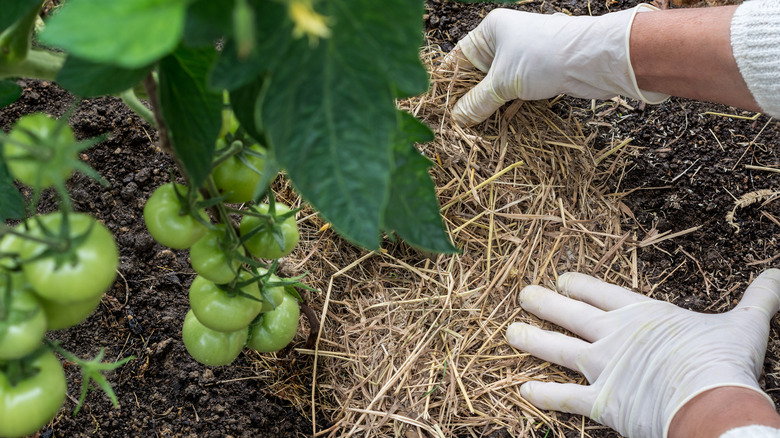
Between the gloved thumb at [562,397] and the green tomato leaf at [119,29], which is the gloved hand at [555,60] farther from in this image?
the green tomato leaf at [119,29]

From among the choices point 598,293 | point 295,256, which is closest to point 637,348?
point 598,293

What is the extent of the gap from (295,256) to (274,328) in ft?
1.87

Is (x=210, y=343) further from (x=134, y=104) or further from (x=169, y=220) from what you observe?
(x=134, y=104)

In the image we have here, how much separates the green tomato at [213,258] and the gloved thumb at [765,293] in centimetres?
138

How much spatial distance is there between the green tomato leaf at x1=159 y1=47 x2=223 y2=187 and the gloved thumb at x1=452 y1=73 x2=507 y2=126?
1120mm

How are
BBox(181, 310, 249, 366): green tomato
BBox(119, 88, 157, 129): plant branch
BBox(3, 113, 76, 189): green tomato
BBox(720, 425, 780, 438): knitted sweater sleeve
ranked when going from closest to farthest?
BBox(3, 113, 76, 189): green tomato
BBox(119, 88, 157, 129): plant branch
BBox(181, 310, 249, 366): green tomato
BBox(720, 425, 780, 438): knitted sweater sleeve

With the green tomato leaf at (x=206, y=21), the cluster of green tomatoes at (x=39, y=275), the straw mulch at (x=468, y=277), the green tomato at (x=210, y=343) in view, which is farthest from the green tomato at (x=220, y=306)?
the straw mulch at (x=468, y=277)

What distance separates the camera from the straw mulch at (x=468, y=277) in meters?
1.43

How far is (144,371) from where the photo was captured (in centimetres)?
139

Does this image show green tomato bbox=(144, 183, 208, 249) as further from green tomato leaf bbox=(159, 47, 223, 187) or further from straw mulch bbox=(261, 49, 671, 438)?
straw mulch bbox=(261, 49, 671, 438)

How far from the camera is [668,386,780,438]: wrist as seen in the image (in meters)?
1.20

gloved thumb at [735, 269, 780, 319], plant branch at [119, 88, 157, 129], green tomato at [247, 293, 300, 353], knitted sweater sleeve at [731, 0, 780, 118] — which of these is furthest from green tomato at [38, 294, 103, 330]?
gloved thumb at [735, 269, 780, 319]

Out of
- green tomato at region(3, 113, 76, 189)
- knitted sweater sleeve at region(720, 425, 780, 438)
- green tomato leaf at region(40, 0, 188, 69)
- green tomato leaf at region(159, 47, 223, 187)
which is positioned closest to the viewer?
green tomato leaf at region(40, 0, 188, 69)

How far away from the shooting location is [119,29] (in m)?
0.34
